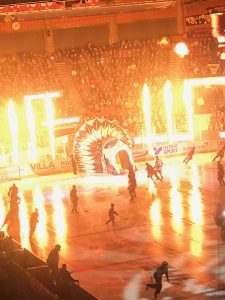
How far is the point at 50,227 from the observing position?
2769 centimetres

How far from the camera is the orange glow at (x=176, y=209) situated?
2644cm

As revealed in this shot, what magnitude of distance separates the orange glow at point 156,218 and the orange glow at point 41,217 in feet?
11.9

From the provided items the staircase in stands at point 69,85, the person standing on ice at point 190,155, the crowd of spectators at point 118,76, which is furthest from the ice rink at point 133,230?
the staircase in stands at point 69,85

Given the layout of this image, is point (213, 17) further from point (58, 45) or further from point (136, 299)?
point (58, 45)

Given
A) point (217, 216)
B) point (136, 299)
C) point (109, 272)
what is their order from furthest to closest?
point (217, 216)
point (109, 272)
point (136, 299)

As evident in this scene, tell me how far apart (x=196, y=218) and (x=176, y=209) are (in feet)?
5.77

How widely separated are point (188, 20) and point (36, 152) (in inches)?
390

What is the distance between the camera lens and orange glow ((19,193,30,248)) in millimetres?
26036

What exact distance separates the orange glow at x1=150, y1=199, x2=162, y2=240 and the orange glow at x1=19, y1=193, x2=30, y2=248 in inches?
166

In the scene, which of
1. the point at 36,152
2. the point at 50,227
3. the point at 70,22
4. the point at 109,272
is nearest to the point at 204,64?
the point at 70,22

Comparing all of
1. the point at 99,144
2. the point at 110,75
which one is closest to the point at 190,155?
the point at 99,144

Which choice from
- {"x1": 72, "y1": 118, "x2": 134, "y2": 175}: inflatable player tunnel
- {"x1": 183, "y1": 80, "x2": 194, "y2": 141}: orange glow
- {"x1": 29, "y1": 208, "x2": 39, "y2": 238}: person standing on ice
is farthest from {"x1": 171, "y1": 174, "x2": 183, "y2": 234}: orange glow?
{"x1": 183, "y1": 80, "x2": 194, "y2": 141}: orange glow

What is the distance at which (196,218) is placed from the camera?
1073 inches

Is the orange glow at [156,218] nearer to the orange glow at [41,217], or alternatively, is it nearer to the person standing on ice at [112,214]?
the person standing on ice at [112,214]
